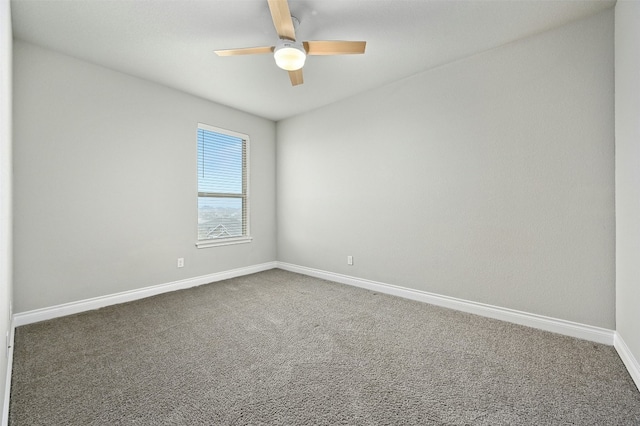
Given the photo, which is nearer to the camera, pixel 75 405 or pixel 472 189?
pixel 75 405

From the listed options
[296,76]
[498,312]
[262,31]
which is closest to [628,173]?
[498,312]

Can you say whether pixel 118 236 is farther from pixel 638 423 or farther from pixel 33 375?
pixel 638 423

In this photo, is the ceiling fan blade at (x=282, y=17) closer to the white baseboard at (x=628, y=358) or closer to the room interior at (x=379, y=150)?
the room interior at (x=379, y=150)

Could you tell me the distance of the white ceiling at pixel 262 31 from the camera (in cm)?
214

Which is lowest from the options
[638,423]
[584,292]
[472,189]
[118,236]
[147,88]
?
[638,423]

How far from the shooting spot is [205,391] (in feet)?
5.30

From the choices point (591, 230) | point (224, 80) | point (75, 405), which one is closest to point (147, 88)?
point (224, 80)

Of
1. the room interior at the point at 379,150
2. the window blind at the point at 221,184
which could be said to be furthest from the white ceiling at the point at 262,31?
the window blind at the point at 221,184

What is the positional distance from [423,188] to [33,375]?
139 inches

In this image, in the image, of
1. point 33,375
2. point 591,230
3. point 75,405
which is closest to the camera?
point 75,405

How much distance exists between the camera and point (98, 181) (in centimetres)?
298

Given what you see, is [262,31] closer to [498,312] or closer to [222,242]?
[222,242]

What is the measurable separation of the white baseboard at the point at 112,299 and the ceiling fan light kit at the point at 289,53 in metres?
2.96

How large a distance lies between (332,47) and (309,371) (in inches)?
94.4
